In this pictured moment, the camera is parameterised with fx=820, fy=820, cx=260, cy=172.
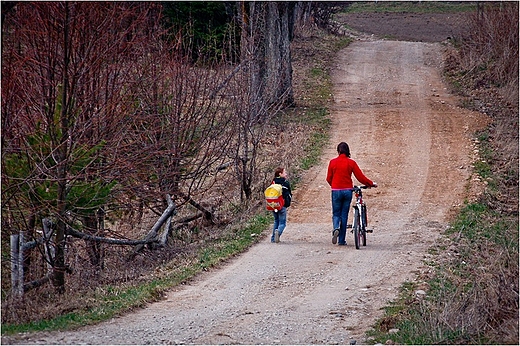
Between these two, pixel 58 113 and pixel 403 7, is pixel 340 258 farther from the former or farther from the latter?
pixel 403 7

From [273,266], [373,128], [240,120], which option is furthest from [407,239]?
[373,128]

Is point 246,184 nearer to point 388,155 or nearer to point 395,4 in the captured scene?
point 388,155

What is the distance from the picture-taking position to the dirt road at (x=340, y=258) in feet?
30.8

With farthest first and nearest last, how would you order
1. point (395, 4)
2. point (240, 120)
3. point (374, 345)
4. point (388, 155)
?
point (395, 4) → point (388, 155) → point (240, 120) → point (374, 345)

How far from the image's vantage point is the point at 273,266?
1305cm

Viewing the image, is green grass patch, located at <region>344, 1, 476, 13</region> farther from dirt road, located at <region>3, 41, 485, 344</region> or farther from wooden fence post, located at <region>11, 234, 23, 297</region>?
wooden fence post, located at <region>11, 234, 23, 297</region>

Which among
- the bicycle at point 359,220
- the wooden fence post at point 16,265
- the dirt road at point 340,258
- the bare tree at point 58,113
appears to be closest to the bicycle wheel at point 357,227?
the bicycle at point 359,220

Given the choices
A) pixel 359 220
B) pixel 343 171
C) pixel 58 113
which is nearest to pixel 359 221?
pixel 359 220

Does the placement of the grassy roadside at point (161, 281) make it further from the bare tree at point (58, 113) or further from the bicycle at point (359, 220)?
the bicycle at point (359, 220)

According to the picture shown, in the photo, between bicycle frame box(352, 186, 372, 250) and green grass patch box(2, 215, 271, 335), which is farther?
bicycle frame box(352, 186, 372, 250)

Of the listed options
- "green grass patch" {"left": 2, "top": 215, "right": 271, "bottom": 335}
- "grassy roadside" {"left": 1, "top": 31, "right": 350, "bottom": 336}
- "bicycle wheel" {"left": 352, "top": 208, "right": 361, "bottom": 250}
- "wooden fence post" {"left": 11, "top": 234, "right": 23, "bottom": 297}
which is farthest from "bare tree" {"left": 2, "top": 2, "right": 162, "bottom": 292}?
"bicycle wheel" {"left": 352, "top": 208, "right": 361, "bottom": 250}

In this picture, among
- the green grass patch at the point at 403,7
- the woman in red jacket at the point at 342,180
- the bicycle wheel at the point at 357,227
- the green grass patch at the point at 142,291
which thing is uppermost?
the green grass patch at the point at 403,7

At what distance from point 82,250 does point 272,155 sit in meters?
8.11

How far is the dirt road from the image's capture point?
Answer: 938 cm
